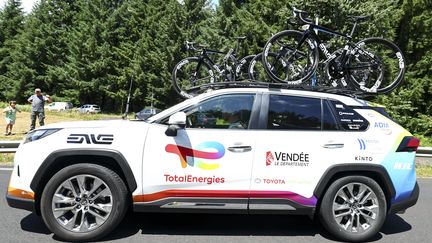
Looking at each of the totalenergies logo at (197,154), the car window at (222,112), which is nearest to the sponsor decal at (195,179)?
the totalenergies logo at (197,154)

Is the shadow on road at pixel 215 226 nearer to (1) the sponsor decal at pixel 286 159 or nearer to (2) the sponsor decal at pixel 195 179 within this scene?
(2) the sponsor decal at pixel 195 179

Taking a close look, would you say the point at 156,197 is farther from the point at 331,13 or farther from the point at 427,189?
the point at 331,13

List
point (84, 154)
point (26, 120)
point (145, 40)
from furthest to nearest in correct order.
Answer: point (145, 40) < point (26, 120) < point (84, 154)

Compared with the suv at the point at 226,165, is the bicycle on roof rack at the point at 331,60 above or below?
above

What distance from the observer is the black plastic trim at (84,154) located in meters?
4.84

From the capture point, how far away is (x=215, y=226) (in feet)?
18.7

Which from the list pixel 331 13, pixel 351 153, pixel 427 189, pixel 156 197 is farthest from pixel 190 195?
pixel 331 13

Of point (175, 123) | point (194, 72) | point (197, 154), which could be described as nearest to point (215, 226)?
point (197, 154)

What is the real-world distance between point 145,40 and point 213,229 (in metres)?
44.2

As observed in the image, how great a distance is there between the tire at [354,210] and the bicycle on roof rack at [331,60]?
73.4 inches

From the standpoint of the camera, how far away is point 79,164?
194 inches

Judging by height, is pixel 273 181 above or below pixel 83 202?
above

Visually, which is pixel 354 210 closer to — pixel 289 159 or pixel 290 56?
pixel 289 159

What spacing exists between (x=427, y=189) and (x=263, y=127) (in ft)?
18.1
